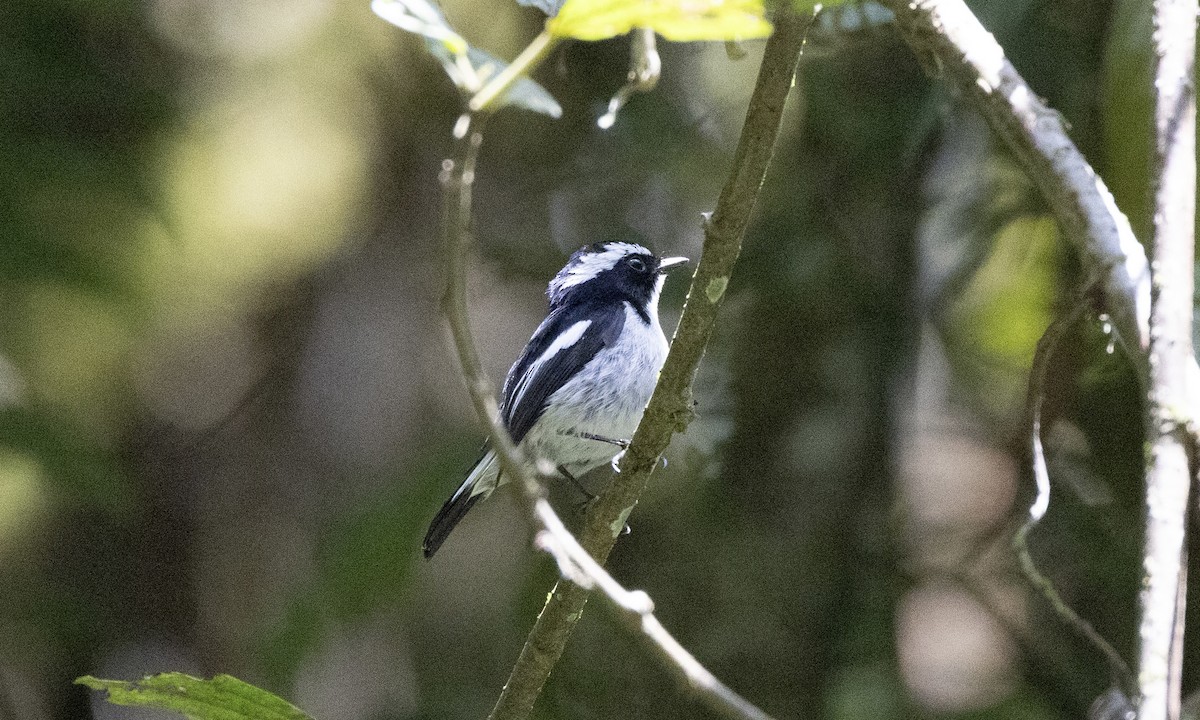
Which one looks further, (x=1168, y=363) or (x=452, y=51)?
(x=1168, y=363)

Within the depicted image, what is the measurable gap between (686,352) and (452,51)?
86cm

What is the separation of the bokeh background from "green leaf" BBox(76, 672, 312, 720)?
79.3 inches

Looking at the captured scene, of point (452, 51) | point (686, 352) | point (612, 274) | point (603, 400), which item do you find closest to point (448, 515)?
point (603, 400)

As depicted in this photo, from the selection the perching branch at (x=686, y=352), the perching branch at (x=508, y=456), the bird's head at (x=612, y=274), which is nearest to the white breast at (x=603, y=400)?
the bird's head at (x=612, y=274)

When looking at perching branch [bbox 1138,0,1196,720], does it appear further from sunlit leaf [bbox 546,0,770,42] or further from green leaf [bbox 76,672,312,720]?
green leaf [bbox 76,672,312,720]

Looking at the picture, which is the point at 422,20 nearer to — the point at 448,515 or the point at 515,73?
the point at 515,73

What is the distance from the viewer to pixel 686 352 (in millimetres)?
1736

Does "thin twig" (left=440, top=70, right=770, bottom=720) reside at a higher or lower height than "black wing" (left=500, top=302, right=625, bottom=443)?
higher

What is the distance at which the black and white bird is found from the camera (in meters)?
3.26

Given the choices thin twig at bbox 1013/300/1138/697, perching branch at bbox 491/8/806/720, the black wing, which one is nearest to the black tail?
the black wing

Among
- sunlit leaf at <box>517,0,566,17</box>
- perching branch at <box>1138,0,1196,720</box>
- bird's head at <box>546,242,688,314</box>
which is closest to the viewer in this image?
perching branch at <box>1138,0,1196,720</box>

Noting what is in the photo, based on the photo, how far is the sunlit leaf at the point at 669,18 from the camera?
786 millimetres

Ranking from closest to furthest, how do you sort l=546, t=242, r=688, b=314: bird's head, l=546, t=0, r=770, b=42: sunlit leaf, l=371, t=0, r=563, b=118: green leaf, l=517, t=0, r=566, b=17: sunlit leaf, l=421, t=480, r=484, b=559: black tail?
l=546, t=0, r=770, b=42: sunlit leaf < l=371, t=0, r=563, b=118: green leaf < l=517, t=0, r=566, b=17: sunlit leaf < l=421, t=480, r=484, b=559: black tail < l=546, t=242, r=688, b=314: bird's head

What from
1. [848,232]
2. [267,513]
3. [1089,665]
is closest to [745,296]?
[848,232]
